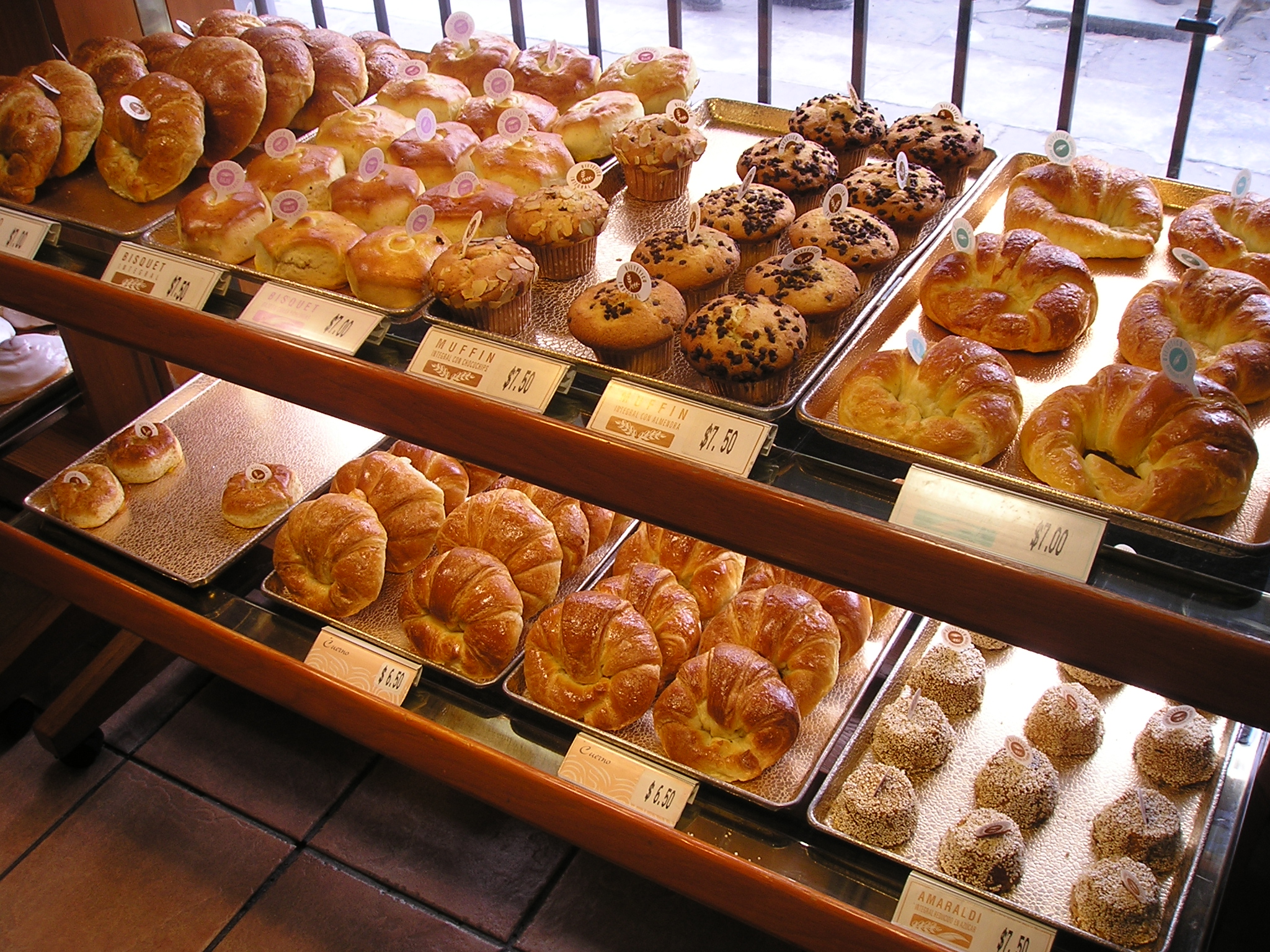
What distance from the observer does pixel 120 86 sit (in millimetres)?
2109

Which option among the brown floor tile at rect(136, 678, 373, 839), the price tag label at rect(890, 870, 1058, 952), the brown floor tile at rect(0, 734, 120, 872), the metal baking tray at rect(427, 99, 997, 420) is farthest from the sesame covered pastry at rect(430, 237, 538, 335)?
the brown floor tile at rect(0, 734, 120, 872)

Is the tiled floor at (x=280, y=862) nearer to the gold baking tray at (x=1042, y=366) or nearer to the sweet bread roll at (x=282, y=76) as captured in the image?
the gold baking tray at (x=1042, y=366)

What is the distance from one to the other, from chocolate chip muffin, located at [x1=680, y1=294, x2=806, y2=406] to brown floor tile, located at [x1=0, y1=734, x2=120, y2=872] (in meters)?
2.00

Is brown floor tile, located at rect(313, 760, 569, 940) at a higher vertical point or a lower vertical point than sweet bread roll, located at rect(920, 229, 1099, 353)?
lower

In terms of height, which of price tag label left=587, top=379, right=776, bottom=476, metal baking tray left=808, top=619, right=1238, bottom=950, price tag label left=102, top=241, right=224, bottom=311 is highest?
price tag label left=102, top=241, right=224, bottom=311

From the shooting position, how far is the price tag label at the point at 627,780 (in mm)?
1582

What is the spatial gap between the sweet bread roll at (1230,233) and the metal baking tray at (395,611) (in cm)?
107

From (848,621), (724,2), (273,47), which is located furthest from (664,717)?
(724,2)

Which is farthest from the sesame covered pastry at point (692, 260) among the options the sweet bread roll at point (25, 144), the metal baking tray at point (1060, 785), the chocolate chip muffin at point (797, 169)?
the sweet bread roll at point (25, 144)

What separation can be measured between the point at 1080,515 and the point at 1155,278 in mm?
838

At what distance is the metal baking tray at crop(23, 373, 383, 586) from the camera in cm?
215

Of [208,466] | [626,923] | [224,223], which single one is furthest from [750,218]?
[626,923]

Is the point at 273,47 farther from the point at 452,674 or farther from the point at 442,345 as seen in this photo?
the point at 452,674

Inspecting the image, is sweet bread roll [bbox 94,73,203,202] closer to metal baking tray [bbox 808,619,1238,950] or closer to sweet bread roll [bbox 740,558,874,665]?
sweet bread roll [bbox 740,558,874,665]
